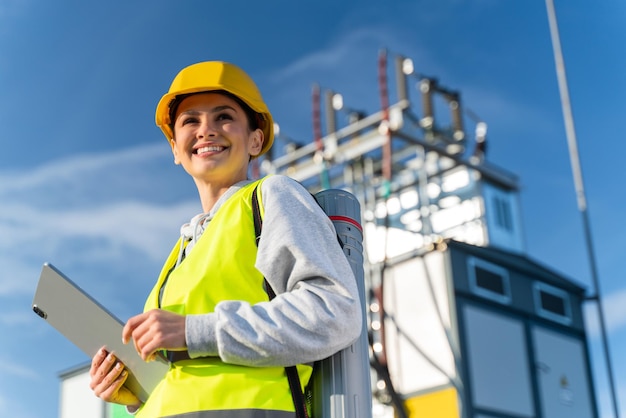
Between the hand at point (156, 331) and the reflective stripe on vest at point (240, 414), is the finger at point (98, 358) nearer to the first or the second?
the hand at point (156, 331)

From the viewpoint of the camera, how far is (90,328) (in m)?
1.58

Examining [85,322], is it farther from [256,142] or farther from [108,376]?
[256,142]

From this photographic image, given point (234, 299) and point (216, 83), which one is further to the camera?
point (216, 83)

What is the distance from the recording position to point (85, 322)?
5.16 feet

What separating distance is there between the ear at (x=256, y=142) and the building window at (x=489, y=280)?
9.16m

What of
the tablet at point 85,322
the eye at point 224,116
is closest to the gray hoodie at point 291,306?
the tablet at point 85,322

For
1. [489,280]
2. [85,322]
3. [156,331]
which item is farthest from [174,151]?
[489,280]

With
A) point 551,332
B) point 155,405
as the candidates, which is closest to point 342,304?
point 155,405

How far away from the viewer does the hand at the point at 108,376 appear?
1.61 meters

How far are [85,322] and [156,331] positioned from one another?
0.73 feet

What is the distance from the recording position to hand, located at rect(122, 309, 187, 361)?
1418 mm

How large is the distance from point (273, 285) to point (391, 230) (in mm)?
11189

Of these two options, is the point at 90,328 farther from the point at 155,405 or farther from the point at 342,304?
the point at 342,304

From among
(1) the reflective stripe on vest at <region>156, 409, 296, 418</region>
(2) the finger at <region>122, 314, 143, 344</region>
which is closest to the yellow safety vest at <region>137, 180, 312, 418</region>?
(1) the reflective stripe on vest at <region>156, 409, 296, 418</region>
